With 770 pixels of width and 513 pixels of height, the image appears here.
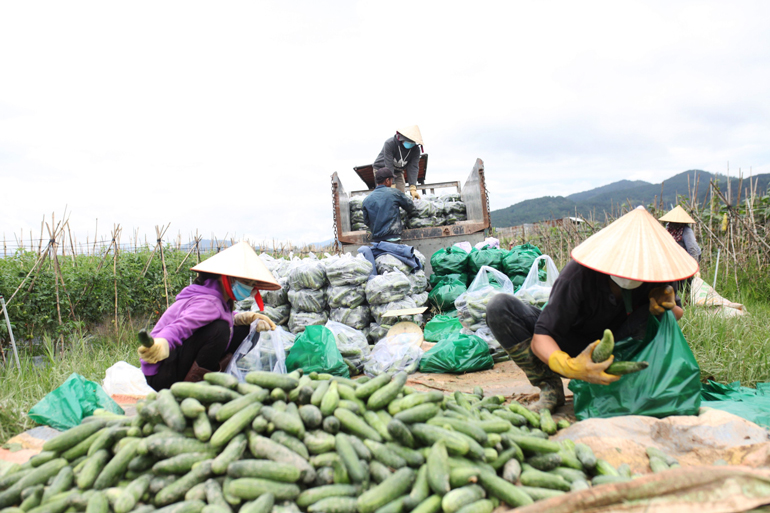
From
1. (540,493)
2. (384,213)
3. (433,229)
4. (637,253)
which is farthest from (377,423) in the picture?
(433,229)

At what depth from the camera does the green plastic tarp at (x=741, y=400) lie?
2.63 m

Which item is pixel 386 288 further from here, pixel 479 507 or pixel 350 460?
pixel 479 507

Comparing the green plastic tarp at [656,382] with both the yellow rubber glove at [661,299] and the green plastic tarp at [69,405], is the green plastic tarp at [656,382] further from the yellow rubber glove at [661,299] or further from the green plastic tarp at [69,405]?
the green plastic tarp at [69,405]

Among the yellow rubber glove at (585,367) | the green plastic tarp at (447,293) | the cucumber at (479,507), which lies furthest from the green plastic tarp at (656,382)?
the green plastic tarp at (447,293)

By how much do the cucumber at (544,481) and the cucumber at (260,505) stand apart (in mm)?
1094

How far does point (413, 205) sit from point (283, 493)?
601 cm

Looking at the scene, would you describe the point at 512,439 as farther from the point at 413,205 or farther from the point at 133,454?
the point at 413,205

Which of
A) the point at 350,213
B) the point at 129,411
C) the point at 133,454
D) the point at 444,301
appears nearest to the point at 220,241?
the point at 350,213

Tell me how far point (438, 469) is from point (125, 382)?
346 cm

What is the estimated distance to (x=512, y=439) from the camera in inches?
83.1

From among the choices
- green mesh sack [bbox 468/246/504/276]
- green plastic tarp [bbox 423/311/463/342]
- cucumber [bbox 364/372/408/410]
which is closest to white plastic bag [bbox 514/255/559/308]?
green plastic tarp [bbox 423/311/463/342]

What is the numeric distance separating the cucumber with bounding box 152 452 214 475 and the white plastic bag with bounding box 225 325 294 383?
1.81 m

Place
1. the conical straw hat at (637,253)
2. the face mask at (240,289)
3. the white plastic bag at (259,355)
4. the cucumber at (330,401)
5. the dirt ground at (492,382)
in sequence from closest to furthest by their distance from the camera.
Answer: the cucumber at (330,401) → the conical straw hat at (637,253) → the face mask at (240,289) → the dirt ground at (492,382) → the white plastic bag at (259,355)

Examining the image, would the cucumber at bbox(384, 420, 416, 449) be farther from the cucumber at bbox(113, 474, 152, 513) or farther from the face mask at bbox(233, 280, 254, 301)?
the face mask at bbox(233, 280, 254, 301)
